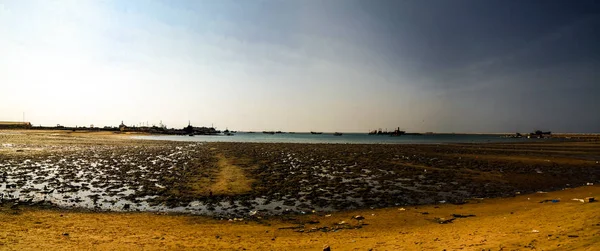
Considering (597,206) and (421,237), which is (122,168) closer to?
(421,237)

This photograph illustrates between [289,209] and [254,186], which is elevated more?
[254,186]

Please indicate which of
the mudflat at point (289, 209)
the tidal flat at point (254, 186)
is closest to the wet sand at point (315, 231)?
the mudflat at point (289, 209)

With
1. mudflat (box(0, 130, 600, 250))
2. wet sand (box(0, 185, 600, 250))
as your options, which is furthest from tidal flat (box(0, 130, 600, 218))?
wet sand (box(0, 185, 600, 250))

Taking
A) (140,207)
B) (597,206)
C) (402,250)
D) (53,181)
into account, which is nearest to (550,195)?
(597,206)

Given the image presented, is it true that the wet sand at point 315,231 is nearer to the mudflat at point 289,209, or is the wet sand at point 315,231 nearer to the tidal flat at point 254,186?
the mudflat at point 289,209

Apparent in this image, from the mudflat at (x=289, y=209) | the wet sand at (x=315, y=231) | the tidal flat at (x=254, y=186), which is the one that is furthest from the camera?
the tidal flat at (x=254, y=186)

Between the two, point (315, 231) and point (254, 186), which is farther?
point (254, 186)

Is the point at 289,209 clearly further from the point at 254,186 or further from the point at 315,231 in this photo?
the point at 254,186

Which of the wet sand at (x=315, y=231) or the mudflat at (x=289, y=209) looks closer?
the wet sand at (x=315, y=231)

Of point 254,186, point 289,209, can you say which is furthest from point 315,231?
point 254,186

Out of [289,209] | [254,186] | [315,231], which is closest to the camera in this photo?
[315,231]

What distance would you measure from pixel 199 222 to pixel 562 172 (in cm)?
2925

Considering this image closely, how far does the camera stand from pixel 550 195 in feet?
52.7

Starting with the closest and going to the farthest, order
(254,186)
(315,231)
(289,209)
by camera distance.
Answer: (315,231)
(289,209)
(254,186)
